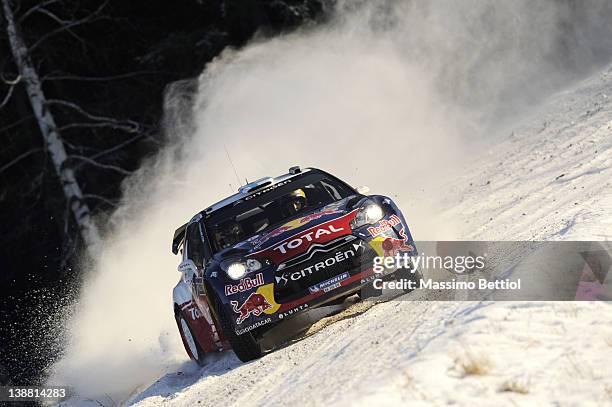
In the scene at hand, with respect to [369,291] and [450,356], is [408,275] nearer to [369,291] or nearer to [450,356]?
[369,291]

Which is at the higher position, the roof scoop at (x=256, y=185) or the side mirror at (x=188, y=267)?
the roof scoop at (x=256, y=185)

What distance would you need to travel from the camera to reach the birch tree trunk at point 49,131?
22.4 metres

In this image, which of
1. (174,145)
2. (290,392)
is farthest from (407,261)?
(174,145)

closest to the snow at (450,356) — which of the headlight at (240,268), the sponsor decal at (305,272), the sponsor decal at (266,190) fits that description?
the sponsor decal at (305,272)

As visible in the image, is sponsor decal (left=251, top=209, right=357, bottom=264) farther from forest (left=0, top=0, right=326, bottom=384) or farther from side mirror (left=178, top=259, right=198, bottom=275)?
forest (left=0, top=0, right=326, bottom=384)

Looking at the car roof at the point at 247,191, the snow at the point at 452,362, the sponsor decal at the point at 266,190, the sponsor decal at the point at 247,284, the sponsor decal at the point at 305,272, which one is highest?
the car roof at the point at 247,191

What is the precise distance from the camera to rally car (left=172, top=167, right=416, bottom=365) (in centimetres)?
842

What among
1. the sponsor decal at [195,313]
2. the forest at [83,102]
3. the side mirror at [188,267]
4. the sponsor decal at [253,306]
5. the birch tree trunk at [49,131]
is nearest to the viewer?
the sponsor decal at [253,306]

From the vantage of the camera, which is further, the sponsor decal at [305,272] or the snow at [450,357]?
the sponsor decal at [305,272]

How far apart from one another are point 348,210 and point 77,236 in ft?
54.2

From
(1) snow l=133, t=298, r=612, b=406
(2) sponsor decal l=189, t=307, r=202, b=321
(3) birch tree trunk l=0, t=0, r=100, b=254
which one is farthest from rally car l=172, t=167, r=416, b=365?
(3) birch tree trunk l=0, t=0, r=100, b=254

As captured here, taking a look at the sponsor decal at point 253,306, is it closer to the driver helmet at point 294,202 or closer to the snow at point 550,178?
the driver helmet at point 294,202

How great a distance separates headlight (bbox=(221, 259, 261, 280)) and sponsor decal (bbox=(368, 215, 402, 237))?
1.03 meters

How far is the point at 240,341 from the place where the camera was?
855 centimetres
